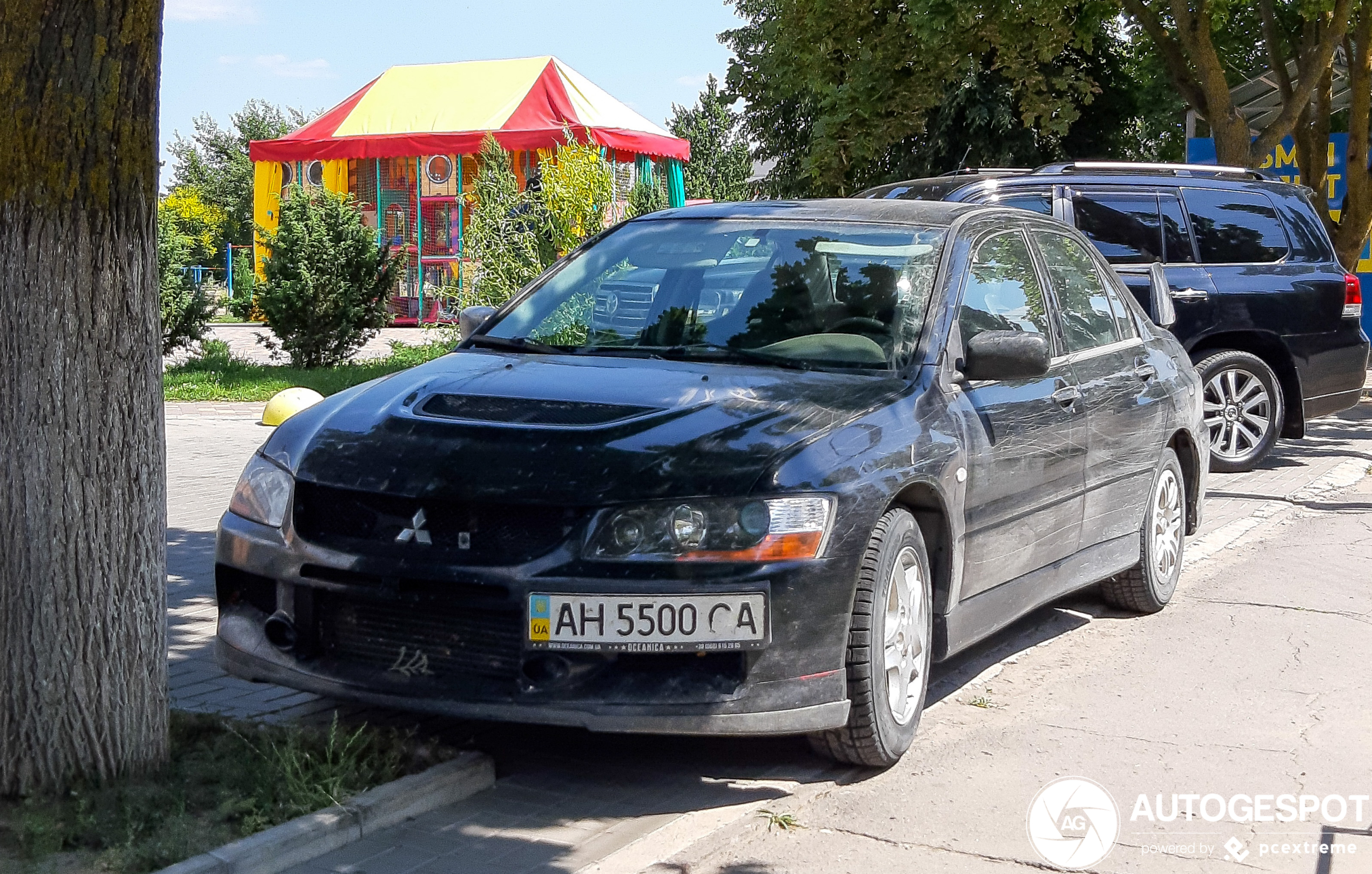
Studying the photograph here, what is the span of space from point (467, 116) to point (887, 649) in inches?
1043

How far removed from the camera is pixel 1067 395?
19.6 ft

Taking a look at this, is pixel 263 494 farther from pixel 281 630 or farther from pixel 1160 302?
pixel 1160 302

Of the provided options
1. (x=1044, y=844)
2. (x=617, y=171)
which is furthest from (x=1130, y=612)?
(x=617, y=171)

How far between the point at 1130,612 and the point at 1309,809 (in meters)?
2.75

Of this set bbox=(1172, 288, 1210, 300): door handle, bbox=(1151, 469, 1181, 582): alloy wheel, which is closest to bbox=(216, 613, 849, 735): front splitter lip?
bbox=(1151, 469, 1181, 582): alloy wheel

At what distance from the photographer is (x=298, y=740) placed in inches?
179

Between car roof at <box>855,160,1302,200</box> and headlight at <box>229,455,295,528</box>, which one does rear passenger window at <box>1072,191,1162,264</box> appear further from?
headlight at <box>229,455,295,528</box>

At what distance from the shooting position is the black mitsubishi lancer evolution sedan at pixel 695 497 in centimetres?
430

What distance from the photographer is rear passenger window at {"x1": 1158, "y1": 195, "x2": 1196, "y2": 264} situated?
444 inches

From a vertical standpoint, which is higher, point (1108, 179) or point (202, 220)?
point (202, 220)

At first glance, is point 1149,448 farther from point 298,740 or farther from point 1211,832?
point 298,740

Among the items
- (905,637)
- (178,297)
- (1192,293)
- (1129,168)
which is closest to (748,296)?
(905,637)

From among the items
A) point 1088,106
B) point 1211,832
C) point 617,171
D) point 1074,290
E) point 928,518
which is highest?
point 1088,106

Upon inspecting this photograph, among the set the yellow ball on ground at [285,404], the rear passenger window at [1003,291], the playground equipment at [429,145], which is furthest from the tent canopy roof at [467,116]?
the rear passenger window at [1003,291]
